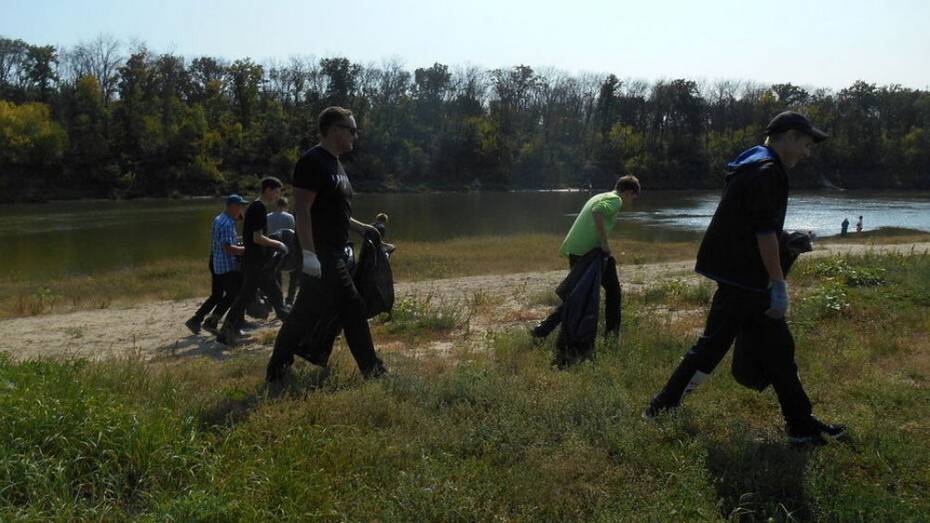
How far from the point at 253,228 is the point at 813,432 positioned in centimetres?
571

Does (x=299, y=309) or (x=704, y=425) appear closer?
(x=704, y=425)

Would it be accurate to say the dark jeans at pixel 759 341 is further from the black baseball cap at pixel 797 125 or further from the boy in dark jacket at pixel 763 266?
the black baseball cap at pixel 797 125

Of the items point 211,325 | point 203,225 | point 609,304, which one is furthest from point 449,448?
point 203,225

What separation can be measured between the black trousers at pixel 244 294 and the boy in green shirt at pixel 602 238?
126 inches

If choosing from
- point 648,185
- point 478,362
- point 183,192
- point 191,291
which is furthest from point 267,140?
point 478,362

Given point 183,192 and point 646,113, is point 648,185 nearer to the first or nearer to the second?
point 646,113

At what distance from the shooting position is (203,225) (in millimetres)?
37719

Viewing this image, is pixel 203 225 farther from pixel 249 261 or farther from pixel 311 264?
pixel 311 264

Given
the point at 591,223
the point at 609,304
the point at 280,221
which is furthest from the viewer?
the point at 280,221

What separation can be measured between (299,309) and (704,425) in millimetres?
2703

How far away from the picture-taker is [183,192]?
70688 mm

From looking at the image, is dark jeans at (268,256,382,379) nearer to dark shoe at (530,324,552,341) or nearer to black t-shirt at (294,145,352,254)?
black t-shirt at (294,145,352,254)

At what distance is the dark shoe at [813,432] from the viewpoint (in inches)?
149

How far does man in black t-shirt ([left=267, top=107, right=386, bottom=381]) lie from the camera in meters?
4.57
